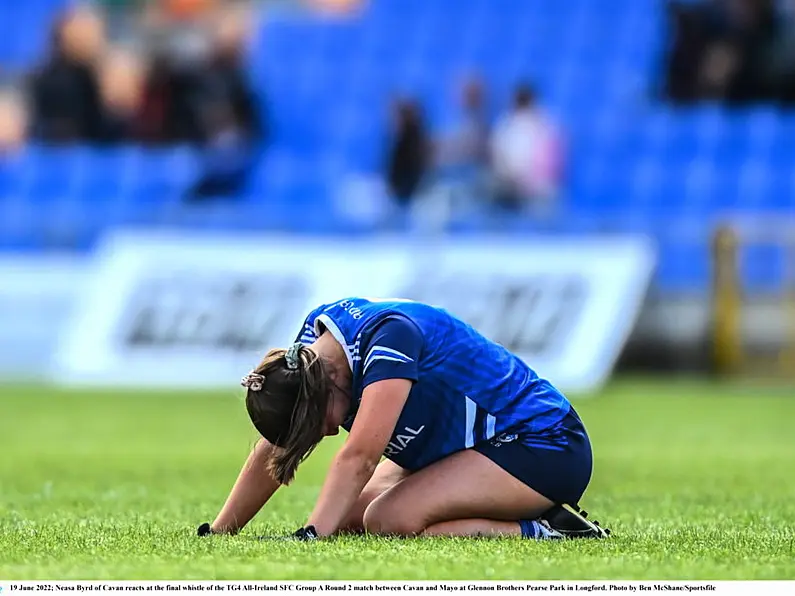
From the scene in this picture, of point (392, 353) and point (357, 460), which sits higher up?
point (392, 353)

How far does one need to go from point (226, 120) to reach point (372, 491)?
13524mm

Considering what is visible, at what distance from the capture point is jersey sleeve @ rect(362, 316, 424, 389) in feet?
19.1

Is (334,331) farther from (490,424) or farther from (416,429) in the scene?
(490,424)

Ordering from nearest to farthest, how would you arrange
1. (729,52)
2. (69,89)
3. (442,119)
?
(729,52)
(69,89)
(442,119)

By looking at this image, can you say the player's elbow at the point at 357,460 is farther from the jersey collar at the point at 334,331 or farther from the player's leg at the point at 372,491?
the player's leg at the point at 372,491

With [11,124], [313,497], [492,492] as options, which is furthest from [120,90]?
[492,492]

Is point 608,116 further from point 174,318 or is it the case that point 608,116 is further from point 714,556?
point 714,556

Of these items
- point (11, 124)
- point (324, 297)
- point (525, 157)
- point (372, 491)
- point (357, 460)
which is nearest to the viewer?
point (357, 460)

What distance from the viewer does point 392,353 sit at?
585 cm

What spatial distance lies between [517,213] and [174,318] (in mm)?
4091

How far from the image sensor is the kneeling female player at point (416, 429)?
5.82m

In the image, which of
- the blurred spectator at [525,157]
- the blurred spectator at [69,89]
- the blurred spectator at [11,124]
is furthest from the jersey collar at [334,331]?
the blurred spectator at [11,124]

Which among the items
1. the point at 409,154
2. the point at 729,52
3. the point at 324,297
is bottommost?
the point at 324,297

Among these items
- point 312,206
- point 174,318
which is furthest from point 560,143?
point 174,318
